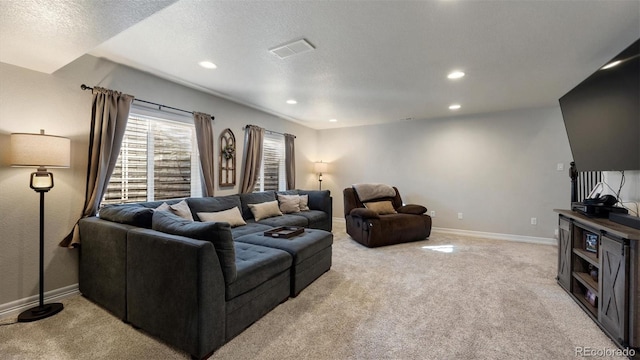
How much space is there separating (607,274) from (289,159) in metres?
4.73

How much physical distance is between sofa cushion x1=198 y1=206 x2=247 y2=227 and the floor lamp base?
1.41 metres

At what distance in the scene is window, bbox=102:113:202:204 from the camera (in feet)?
9.68

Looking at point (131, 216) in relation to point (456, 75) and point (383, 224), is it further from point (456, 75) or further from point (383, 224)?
point (456, 75)

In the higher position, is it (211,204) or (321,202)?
(211,204)

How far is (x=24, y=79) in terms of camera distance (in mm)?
2238

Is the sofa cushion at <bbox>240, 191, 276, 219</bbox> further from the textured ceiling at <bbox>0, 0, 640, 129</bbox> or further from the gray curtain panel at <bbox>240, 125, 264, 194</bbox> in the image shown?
the textured ceiling at <bbox>0, 0, 640, 129</bbox>

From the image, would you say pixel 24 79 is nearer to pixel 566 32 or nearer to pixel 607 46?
pixel 566 32

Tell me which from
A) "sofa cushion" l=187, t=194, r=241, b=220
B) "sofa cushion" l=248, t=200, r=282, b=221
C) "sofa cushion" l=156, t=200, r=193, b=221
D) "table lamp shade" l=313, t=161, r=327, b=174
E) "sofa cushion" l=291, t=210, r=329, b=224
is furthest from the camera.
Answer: "table lamp shade" l=313, t=161, r=327, b=174

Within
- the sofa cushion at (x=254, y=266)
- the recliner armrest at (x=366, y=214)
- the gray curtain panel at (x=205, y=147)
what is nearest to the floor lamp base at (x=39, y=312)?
the sofa cushion at (x=254, y=266)

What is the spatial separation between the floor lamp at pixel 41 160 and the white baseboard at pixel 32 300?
0.29ft

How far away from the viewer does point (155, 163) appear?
3260 millimetres

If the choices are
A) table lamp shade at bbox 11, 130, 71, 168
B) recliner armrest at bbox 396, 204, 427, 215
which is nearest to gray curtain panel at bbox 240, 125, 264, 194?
table lamp shade at bbox 11, 130, 71, 168

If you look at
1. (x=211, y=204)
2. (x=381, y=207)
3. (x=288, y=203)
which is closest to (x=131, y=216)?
(x=211, y=204)

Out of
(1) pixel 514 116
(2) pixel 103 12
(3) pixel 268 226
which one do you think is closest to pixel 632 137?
(1) pixel 514 116
